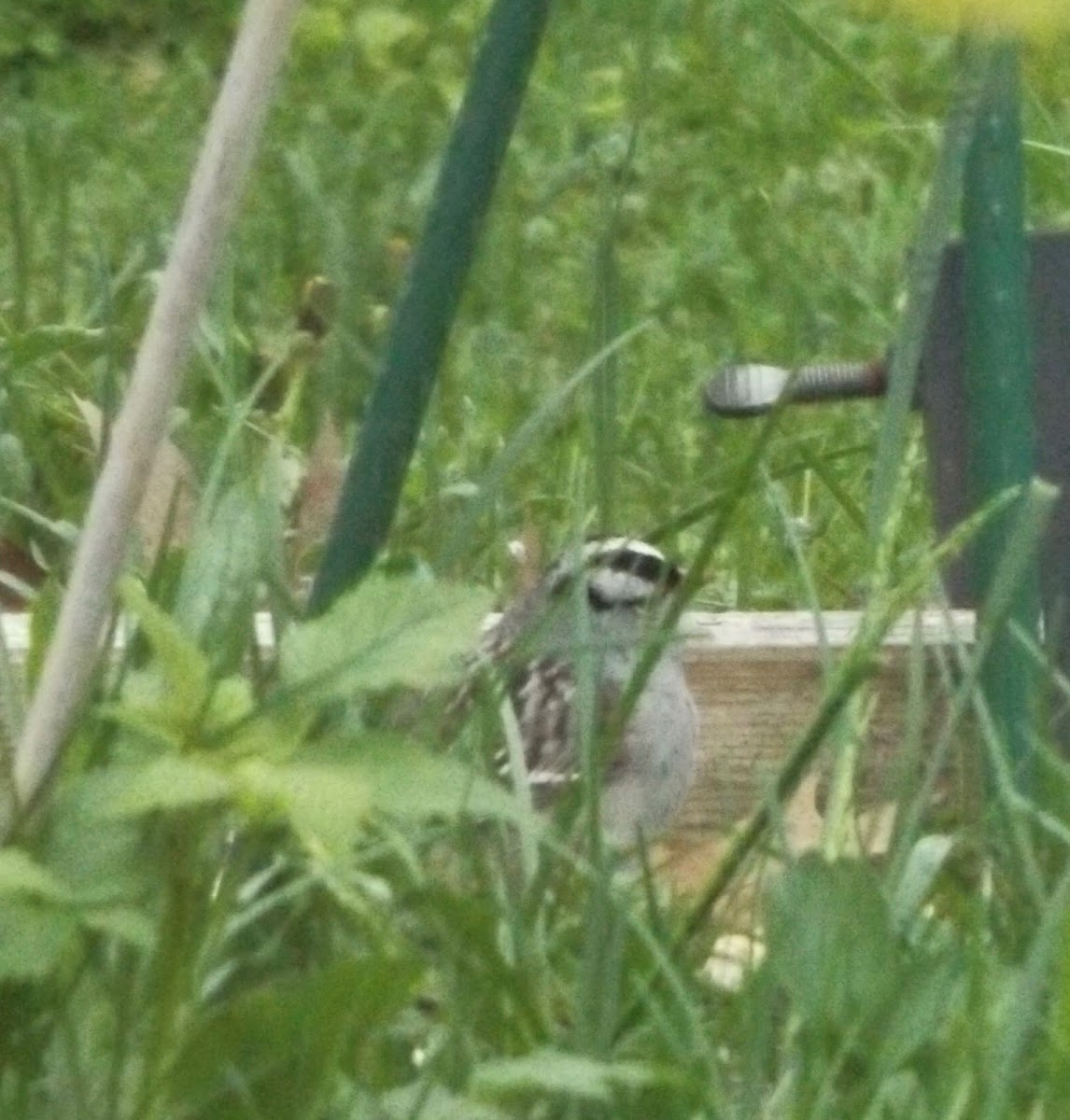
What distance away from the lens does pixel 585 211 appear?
5.61m

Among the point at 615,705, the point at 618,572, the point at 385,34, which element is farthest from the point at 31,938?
the point at 385,34

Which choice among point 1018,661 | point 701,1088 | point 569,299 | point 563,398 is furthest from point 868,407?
point 701,1088

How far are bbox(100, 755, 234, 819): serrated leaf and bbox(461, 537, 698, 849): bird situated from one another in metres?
0.72

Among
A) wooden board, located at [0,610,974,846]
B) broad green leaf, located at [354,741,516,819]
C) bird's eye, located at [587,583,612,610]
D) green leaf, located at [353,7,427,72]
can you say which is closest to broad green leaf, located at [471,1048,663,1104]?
broad green leaf, located at [354,741,516,819]

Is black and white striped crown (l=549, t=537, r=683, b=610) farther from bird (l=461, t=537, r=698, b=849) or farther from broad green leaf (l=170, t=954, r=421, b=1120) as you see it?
broad green leaf (l=170, t=954, r=421, b=1120)

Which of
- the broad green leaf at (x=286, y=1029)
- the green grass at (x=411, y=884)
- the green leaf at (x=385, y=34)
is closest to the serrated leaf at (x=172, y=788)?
the green grass at (x=411, y=884)

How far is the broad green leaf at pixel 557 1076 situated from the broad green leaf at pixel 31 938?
201 mm

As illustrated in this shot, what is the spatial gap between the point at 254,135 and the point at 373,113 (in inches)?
185

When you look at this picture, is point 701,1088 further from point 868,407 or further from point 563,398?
point 868,407

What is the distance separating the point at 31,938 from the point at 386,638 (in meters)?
0.22

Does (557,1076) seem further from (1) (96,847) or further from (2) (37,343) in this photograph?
(2) (37,343)

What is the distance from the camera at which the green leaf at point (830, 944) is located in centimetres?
178

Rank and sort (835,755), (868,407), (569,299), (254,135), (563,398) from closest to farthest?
(254,135) → (563,398) → (835,755) → (868,407) → (569,299)

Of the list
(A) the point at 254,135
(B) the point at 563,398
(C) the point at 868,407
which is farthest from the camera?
(C) the point at 868,407
